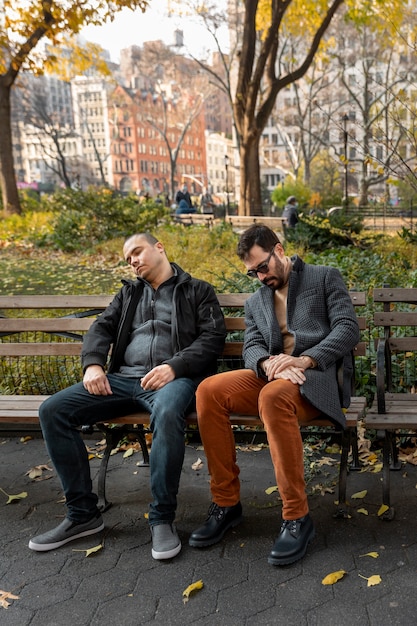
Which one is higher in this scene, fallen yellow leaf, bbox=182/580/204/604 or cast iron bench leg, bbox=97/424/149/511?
cast iron bench leg, bbox=97/424/149/511

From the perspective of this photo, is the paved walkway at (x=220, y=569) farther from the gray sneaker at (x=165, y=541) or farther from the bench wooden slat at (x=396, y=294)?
the bench wooden slat at (x=396, y=294)

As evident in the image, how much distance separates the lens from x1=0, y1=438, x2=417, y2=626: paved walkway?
→ 277 centimetres

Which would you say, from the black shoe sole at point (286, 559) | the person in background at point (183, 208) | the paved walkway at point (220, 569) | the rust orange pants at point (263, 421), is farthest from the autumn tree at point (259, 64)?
the black shoe sole at point (286, 559)

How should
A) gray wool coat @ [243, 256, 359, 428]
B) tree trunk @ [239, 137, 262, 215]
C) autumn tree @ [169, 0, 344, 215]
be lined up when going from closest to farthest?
gray wool coat @ [243, 256, 359, 428], autumn tree @ [169, 0, 344, 215], tree trunk @ [239, 137, 262, 215]

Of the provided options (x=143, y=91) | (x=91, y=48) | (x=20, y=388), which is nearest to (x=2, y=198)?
(x=91, y=48)

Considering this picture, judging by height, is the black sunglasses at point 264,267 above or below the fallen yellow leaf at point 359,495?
above

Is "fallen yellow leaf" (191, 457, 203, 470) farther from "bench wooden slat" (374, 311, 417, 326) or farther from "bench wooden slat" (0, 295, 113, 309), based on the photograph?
"bench wooden slat" (374, 311, 417, 326)

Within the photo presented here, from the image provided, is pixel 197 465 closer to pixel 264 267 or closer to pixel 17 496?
pixel 17 496

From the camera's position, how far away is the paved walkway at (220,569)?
2.77 m

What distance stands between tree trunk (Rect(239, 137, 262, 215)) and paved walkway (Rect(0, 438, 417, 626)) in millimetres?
14169

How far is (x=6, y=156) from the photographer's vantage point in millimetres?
18609

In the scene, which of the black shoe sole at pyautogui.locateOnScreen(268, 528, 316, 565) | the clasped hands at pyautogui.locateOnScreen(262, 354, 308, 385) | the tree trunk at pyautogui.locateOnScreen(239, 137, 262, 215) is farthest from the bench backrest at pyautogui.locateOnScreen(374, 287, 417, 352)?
the tree trunk at pyautogui.locateOnScreen(239, 137, 262, 215)

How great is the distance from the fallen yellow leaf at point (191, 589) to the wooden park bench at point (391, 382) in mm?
1058

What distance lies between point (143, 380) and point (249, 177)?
48.6 ft
